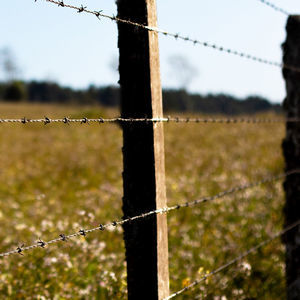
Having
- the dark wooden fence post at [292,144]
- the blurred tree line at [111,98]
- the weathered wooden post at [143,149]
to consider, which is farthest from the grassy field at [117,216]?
the blurred tree line at [111,98]

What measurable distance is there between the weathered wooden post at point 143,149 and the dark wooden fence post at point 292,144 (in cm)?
214

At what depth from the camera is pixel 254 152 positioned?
14688mm

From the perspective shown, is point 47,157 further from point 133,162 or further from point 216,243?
point 133,162

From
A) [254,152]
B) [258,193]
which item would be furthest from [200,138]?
[258,193]

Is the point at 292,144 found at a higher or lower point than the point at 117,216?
higher

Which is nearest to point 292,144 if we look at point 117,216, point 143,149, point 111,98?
point 143,149

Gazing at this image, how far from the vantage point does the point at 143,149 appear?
2523 mm

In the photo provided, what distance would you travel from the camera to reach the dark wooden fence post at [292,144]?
4.33m

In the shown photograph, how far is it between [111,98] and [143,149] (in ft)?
306

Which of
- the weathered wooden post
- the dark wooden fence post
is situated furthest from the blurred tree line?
the weathered wooden post

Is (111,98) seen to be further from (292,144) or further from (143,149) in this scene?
(143,149)

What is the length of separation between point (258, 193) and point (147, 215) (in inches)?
245

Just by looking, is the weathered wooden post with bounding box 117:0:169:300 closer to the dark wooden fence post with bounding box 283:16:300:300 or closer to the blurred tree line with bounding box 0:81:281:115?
the dark wooden fence post with bounding box 283:16:300:300

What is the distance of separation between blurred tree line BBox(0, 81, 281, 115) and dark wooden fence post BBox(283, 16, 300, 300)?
53.8 metres
